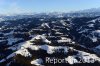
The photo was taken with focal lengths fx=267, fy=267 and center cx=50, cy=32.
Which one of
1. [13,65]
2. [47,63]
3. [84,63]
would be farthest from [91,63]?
[13,65]

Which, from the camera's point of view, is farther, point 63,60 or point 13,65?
point 63,60

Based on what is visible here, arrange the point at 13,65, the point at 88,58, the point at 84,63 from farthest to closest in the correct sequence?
the point at 88,58, the point at 84,63, the point at 13,65

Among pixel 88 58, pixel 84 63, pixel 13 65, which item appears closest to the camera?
pixel 13 65

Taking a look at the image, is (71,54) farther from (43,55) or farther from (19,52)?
(19,52)

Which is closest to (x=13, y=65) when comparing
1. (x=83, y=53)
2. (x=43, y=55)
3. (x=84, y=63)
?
(x=43, y=55)

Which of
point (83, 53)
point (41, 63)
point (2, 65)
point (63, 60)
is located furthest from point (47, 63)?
point (83, 53)

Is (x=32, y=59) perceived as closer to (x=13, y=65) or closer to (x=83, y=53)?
(x=13, y=65)

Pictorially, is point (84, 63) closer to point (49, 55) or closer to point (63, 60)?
point (63, 60)

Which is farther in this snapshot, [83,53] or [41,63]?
[83,53]
